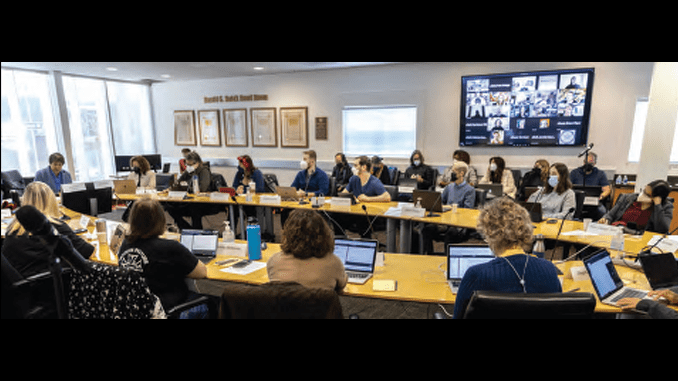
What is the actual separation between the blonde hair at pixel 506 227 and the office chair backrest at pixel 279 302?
2.75 feet

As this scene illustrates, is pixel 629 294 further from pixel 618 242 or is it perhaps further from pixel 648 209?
pixel 648 209

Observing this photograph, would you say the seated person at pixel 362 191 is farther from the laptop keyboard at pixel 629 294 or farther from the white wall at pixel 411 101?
the laptop keyboard at pixel 629 294

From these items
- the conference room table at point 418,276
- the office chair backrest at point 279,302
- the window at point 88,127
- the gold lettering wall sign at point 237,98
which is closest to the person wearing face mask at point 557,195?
the conference room table at point 418,276

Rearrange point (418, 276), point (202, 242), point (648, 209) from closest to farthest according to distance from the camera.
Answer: point (418, 276) → point (202, 242) → point (648, 209)

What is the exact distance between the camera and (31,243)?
1.54 m

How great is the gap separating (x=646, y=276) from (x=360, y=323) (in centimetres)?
183

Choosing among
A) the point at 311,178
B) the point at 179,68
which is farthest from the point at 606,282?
the point at 179,68

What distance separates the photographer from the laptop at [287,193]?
4.79 m

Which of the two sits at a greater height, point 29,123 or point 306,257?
point 29,123

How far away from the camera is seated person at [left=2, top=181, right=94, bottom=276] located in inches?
52.1

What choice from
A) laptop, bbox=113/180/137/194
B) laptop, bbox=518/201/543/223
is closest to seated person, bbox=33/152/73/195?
laptop, bbox=113/180/137/194

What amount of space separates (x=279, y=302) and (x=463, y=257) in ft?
4.43

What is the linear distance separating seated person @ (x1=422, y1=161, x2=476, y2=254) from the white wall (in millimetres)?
2473
